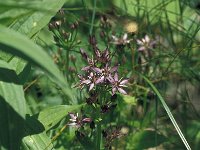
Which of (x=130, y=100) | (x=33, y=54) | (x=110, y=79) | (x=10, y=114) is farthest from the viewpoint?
(x=130, y=100)

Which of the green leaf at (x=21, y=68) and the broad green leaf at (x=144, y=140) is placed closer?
the green leaf at (x=21, y=68)

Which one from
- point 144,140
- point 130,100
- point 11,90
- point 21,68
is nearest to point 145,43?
point 130,100

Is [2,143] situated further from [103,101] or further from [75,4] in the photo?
[75,4]

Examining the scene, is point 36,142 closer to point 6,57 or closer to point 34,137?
point 34,137

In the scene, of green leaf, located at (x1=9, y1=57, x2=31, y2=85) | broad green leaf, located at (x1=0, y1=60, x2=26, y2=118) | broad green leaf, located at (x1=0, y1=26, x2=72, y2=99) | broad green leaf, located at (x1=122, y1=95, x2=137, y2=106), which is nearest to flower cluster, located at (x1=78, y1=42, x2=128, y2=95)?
green leaf, located at (x1=9, y1=57, x2=31, y2=85)

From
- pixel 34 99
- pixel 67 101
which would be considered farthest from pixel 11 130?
pixel 34 99

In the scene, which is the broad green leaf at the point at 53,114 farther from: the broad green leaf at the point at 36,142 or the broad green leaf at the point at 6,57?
the broad green leaf at the point at 6,57

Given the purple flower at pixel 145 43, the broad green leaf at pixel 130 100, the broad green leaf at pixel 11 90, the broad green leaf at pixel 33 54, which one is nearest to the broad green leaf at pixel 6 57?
the broad green leaf at pixel 11 90

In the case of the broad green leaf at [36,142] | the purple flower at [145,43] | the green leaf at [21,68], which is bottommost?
the broad green leaf at [36,142]
